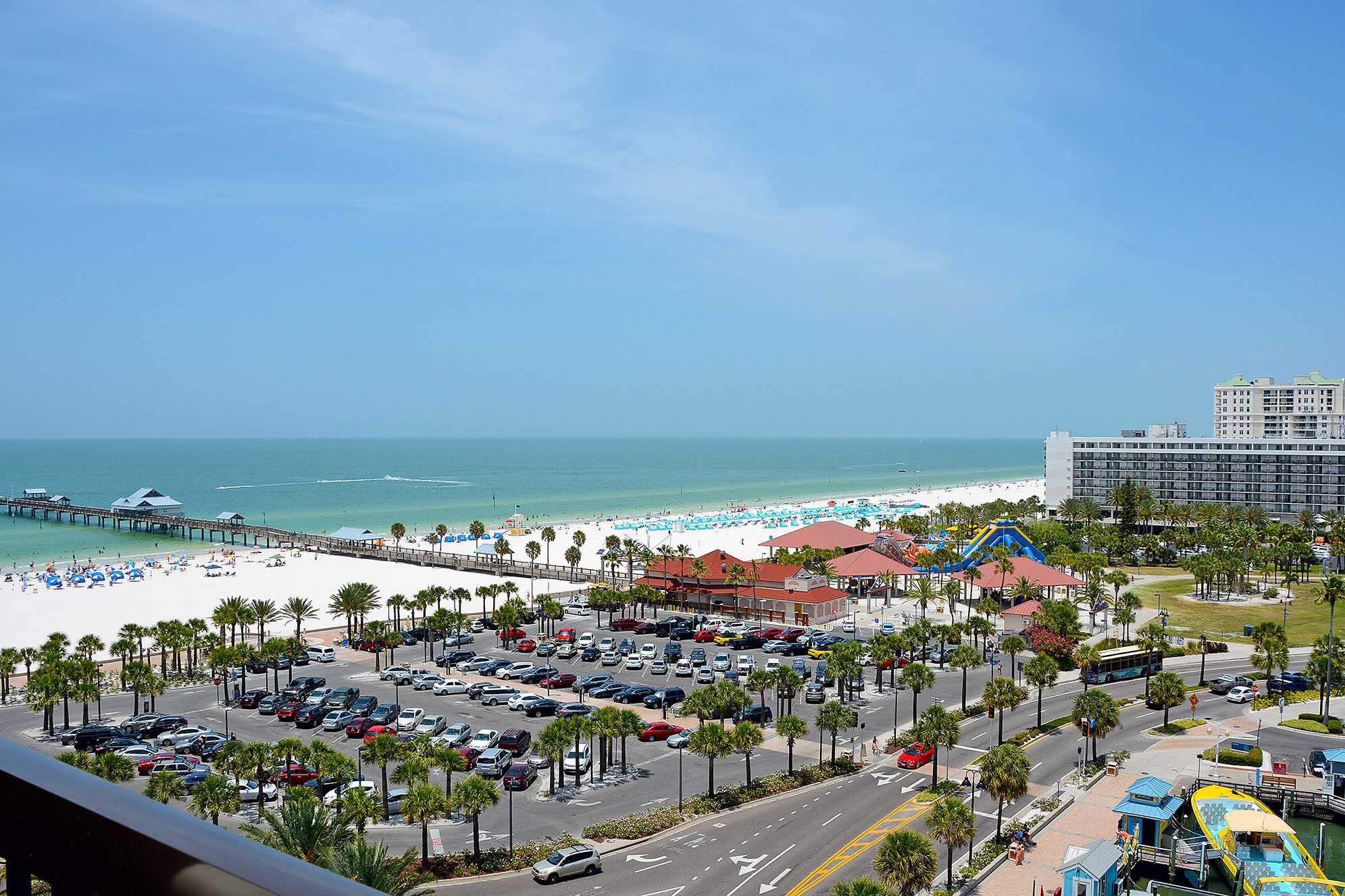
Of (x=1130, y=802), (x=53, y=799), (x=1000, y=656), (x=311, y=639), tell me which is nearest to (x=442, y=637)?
(x=311, y=639)

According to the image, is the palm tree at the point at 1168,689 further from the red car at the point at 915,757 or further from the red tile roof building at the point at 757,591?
the red tile roof building at the point at 757,591

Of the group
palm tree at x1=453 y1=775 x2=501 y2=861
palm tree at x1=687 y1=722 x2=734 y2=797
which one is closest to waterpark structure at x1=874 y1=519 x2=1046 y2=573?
palm tree at x1=687 y1=722 x2=734 y2=797

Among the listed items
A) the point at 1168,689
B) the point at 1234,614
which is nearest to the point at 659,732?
the point at 1168,689

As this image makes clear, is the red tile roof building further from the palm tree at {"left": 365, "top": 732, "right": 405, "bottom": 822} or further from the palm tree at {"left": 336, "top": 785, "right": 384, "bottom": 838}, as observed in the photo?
the palm tree at {"left": 336, "top": 785, "right": 384, "bottom": 838}

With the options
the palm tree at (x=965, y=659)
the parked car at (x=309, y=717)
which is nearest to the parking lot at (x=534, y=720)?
the parked car at (x=309, y=717)

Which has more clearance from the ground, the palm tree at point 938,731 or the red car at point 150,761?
the palm tree at point 938,731

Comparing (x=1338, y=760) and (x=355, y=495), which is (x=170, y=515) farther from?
(x=1338, y=760)
